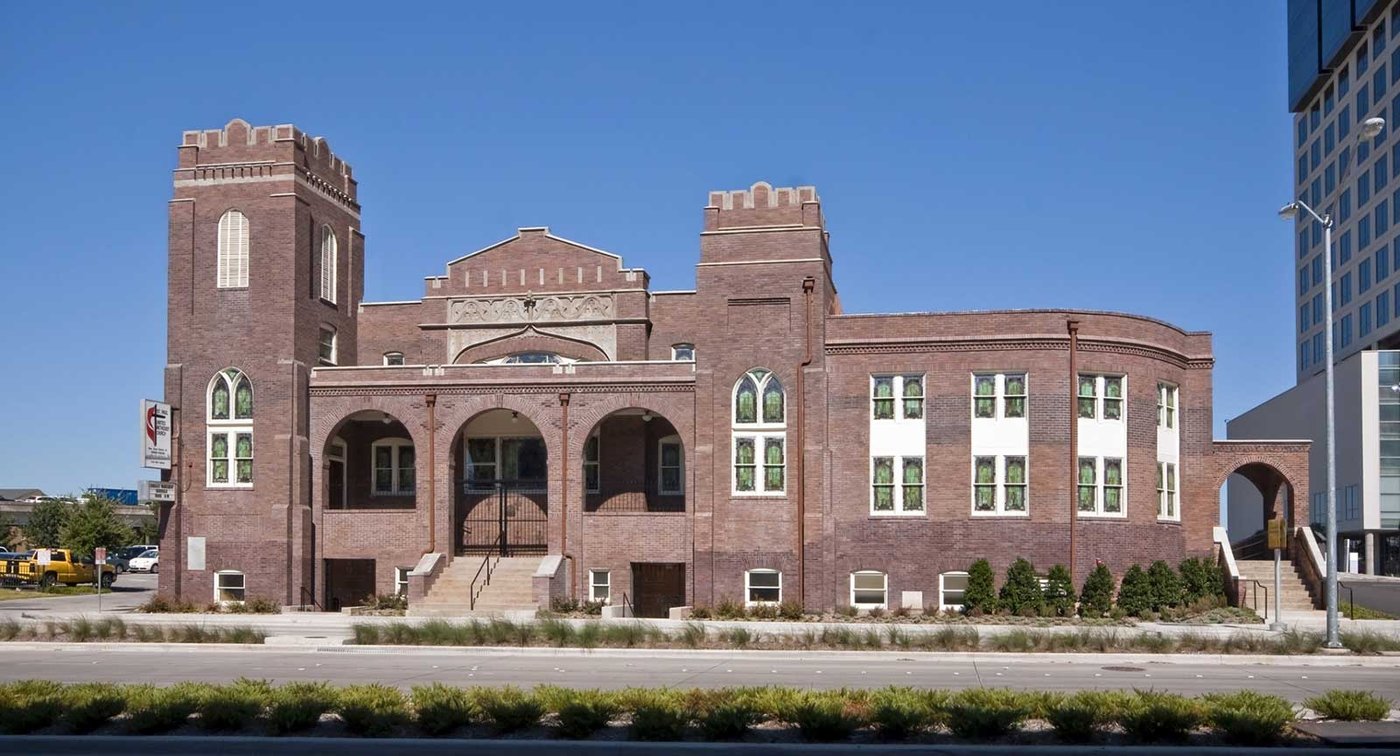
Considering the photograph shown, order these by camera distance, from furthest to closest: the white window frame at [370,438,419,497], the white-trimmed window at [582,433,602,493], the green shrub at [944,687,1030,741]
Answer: the white window frame at [370,438,419,497]
the white-trimmed window at [582,433,602,493]
the green shrub at [944,687,1030,741]

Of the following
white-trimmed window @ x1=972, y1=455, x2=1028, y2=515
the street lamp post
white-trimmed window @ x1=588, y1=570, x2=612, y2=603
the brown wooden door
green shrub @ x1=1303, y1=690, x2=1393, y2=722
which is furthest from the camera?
the brown wooden door

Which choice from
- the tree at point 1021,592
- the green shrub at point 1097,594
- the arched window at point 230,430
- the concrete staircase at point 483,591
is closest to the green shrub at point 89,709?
the concrete staircase at point 483,591

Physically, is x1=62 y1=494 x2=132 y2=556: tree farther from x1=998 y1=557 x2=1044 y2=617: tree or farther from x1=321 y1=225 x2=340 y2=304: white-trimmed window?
x1=998 y1=557 x2=1044 y2=617: tree

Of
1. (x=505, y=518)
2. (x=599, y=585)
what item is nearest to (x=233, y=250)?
(x=505, y=518)

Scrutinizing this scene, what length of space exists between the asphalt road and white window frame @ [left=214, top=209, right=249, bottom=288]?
49.1 ft

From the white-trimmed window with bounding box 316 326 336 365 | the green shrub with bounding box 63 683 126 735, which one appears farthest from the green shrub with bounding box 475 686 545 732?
the white-trimmed window with bounding box 316 326 336 365

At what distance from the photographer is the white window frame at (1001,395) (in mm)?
39562

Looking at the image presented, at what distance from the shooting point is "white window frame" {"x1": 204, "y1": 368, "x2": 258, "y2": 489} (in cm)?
4272

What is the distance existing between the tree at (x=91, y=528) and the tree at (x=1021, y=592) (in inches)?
2044

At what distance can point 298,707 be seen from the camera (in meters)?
16.3

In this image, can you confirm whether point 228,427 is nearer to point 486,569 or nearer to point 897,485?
point 486,569

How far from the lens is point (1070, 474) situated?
39.0 metres

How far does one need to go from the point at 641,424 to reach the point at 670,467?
65.5 inches

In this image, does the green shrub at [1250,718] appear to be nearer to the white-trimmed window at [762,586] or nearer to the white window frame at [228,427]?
the white-trimmed window at [762,586]
